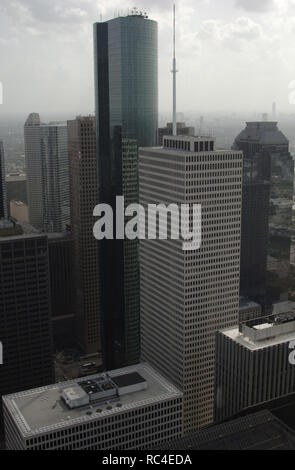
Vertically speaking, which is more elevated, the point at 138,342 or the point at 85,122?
the point at 85,122

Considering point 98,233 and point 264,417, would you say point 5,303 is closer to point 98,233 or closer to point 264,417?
point 98,233

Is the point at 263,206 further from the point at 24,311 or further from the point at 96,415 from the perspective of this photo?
the point at 96,415

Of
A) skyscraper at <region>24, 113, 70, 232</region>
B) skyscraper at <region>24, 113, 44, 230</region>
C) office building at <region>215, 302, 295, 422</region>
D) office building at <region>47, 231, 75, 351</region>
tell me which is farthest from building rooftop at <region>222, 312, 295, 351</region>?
skyscraper at <region>24, 113, 44, 230</region>

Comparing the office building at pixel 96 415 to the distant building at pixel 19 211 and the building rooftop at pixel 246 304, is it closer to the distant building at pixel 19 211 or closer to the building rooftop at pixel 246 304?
the building rooftop at pixel 246 304

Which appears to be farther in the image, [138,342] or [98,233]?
[98,233]

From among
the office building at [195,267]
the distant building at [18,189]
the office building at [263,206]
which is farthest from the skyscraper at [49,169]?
the office building at [195,267]

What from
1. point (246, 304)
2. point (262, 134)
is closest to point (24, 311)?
point (246, 304)

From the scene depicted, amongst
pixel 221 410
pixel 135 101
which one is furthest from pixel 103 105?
pixel 221 410
